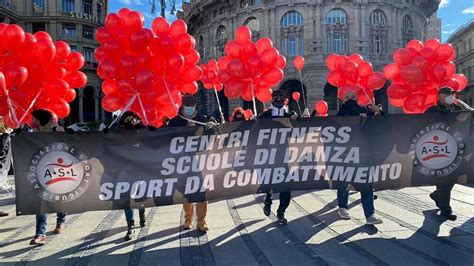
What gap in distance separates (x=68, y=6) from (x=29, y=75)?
52044mm

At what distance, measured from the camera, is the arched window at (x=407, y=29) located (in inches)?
1591

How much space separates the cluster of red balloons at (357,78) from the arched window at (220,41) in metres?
37.1

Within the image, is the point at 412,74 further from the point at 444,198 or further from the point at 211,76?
the point at 211,76

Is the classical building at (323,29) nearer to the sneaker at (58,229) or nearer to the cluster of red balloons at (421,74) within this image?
the cluster of red balloons at (421,74)

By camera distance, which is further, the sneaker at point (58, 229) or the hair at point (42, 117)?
the sneaker at point (58, 229)

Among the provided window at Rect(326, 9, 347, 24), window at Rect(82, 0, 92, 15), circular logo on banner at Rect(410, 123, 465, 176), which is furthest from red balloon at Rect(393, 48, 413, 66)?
window at Rect(82, 0, 92, 15)

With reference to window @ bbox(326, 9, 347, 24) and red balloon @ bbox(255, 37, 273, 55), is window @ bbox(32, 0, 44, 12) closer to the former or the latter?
window @ bbox(326, 9, 347, 24)

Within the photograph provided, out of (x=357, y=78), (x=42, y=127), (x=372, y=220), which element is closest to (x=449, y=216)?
(x=372, y=220)

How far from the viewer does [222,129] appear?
461cm

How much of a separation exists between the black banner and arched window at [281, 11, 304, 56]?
3480 cm

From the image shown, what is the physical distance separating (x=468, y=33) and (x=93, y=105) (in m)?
56.1

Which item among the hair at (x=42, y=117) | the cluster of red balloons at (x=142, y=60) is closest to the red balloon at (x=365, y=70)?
the cluster of red balloons at (x=142, y=60)

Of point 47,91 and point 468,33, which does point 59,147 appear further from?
point 468,33

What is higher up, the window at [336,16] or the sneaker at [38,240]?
the window at [336,16]
